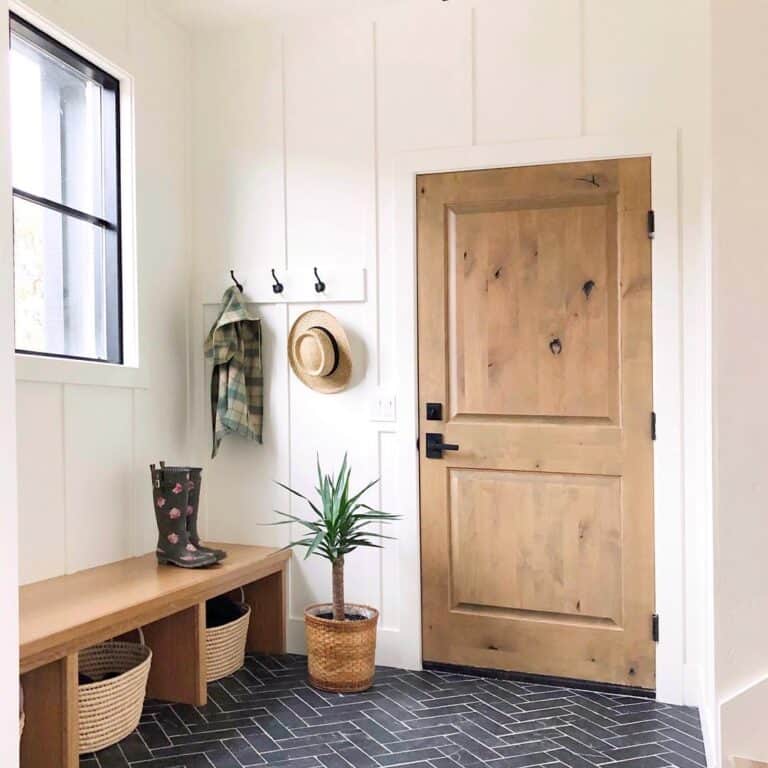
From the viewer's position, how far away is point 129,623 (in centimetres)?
261

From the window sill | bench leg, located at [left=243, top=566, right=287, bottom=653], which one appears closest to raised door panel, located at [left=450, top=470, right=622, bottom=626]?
bench leg, located at [left=243, top=566, right=287, bottom=653]

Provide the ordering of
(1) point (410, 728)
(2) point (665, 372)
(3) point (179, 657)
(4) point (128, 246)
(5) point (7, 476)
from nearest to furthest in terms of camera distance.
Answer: (5) point (7, 476), (1) point (410, 728), (3) point (179, 657), (2) point (665, 372), (4) point (128, 246)

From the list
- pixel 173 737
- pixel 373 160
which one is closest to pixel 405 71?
pixel 373 160

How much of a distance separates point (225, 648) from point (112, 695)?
69 cm

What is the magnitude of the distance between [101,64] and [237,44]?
2.37 ft

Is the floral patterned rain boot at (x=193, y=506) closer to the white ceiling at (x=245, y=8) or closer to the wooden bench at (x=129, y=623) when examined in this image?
the wooden bench at (x=129, y=623)

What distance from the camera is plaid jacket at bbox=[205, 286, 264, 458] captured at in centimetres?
359

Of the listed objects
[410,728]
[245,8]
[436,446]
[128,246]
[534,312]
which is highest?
[245,8]

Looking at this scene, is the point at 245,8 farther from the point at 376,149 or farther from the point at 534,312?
the point at 534,312

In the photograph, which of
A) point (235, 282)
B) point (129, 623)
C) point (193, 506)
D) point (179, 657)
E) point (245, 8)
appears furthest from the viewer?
point (235, 282)

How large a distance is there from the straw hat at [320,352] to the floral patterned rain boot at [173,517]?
2.28 feet

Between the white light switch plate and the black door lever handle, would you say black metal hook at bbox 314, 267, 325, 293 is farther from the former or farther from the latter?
the black door lever handle

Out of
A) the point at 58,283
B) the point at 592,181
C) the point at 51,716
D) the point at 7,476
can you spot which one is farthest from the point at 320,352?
the point at 7,476

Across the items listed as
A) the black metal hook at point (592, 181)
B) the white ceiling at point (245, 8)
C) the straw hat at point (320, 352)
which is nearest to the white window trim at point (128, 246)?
the white ceiling at point (245, 8)
